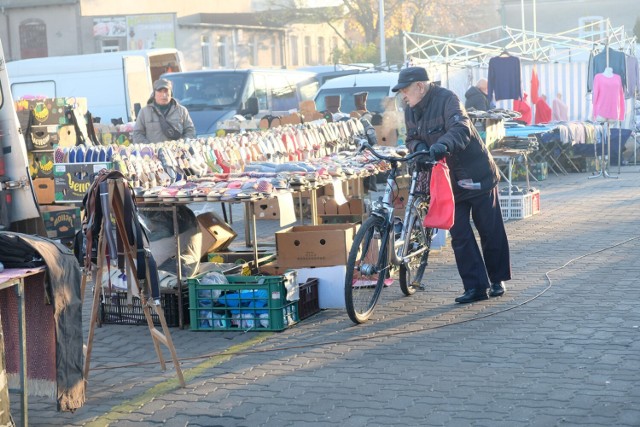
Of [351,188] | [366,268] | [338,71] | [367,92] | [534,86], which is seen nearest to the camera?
[366,268]

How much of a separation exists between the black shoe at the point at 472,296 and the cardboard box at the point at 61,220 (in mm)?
5286

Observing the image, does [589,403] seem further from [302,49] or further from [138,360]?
[302,49]

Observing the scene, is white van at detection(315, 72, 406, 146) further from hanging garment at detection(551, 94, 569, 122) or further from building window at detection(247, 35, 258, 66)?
building window at detection(247, 35, 258, 66)

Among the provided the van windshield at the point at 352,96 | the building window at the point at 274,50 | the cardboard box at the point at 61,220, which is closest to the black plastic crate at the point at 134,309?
the cardboard box at the point at 61,220

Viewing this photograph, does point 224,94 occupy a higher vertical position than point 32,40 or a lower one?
lower

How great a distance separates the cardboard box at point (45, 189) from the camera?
13227mm

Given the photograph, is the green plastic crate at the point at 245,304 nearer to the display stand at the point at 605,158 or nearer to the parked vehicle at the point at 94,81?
the display stand at the point at 605,158

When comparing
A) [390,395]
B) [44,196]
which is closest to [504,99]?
[44,196]

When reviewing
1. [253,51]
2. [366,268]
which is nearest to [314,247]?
[366,268]

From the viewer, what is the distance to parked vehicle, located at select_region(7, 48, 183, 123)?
2192 centimetres

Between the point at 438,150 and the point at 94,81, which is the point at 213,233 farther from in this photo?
the point at 94,81

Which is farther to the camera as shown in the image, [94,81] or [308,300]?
[94,81]

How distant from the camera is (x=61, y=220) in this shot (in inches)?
495

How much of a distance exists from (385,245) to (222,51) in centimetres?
4258
